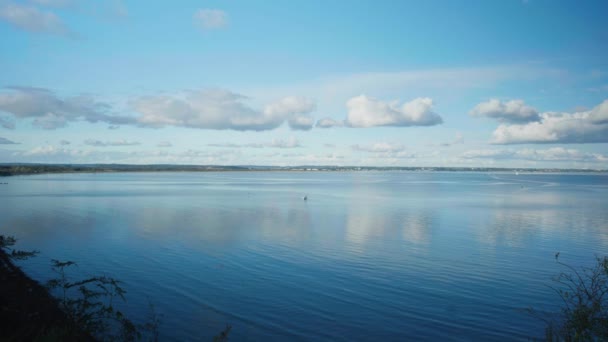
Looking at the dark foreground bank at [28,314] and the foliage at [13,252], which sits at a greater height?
the foliage at [13,252]

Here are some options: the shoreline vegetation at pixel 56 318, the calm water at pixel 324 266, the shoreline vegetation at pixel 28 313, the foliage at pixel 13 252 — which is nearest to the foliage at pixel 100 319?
the shoreline vegetation at pixel 56 318

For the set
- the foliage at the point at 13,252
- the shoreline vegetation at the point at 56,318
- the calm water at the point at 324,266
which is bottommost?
the calm water at the point at 324,266

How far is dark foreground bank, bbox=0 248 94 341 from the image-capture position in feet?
26.6

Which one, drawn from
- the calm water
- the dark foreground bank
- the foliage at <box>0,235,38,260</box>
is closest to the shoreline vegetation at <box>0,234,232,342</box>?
the dark foreground bank

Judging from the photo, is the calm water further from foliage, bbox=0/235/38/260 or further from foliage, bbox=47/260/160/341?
foliage, bbox=0/235/38/260

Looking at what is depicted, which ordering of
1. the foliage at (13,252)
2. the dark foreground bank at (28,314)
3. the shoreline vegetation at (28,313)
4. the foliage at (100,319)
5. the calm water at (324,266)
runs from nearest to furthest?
the dark foreground bank at (28,314), the shoreline vegetation at (28,313), the foliage at (100,319), the calm water at (324,266), the foliage at (13,252)

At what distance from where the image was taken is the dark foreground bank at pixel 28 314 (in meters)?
8.10

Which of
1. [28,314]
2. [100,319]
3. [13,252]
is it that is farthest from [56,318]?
[13,252]

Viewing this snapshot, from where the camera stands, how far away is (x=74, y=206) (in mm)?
40031

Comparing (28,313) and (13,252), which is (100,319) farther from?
(13,252)

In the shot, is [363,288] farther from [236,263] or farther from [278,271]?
[236,263]

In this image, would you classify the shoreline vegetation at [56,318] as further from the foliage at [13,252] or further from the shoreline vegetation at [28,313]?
the foliage at [13,252]

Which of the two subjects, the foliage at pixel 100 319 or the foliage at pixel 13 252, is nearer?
the foliage at pixel 100 319

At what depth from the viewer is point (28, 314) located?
9.58 m
